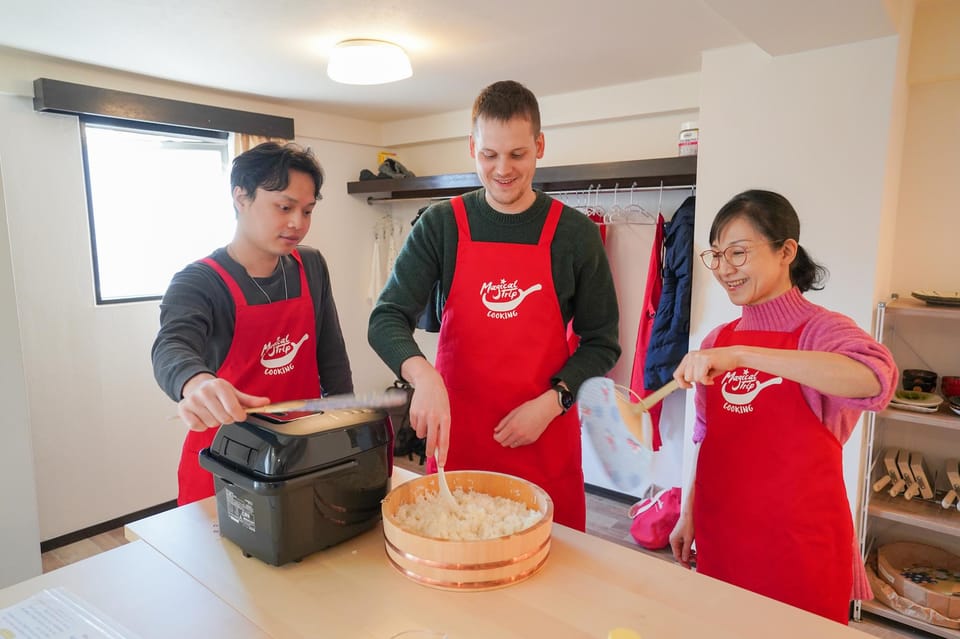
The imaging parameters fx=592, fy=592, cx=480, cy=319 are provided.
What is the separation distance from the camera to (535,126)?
1.42 metres

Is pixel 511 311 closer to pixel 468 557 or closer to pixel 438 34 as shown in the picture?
pixel 468 557

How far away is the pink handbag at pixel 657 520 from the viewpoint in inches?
123

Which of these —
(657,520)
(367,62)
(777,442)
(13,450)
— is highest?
(367,62)

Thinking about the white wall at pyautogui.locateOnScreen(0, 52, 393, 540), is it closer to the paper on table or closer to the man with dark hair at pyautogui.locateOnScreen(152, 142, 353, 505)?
the man with dark hair at pyautogui.locateOnScreen(152, 142, 353, 505)

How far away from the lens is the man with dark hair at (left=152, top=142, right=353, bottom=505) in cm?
→ 149

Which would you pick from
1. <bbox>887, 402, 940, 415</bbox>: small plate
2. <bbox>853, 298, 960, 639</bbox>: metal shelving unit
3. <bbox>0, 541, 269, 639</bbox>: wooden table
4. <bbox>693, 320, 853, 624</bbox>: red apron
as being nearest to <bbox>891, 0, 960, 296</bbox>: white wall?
<bbox>853, 298, 960, 639</bbox>: metal shelving unit

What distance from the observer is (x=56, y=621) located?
0.87 m

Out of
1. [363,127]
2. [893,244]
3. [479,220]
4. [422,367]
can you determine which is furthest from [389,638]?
[363,127]

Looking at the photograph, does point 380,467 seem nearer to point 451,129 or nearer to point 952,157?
point 952,157

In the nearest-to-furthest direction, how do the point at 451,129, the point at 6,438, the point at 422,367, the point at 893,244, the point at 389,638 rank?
the point at 389,638, the point at 422,367, the point at 6,438, the point at 893,244, the point at 451,129

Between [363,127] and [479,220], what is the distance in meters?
3.31

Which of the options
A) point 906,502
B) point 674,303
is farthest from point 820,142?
point 906,502

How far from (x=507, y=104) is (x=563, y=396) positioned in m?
0.70

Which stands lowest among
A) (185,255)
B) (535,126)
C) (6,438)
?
(6,438)
